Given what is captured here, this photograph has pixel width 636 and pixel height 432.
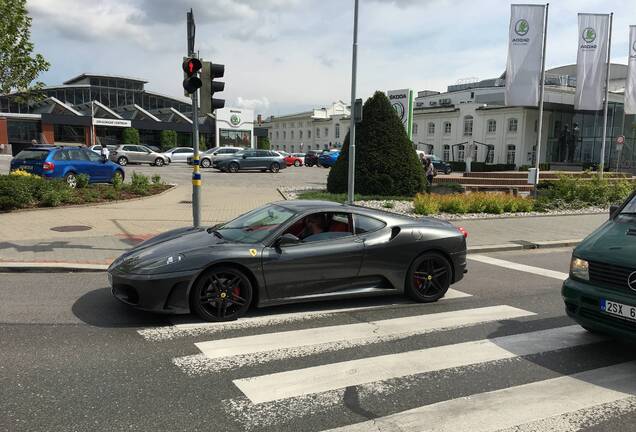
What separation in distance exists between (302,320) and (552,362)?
2591 millimetres

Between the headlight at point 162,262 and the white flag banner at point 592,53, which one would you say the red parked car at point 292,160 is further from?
the headlight at point 162,262

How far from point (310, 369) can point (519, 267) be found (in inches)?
246

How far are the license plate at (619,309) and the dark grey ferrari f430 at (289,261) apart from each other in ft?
7.73

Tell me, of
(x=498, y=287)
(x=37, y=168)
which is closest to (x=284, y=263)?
(x=498, y=287)

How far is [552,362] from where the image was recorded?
4.66 m

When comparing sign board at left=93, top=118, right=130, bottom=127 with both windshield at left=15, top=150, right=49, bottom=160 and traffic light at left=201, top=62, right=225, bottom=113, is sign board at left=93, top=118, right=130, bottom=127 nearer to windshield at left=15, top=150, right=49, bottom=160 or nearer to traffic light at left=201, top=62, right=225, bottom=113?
windshield at left=15, top=150, right=49, bottom=160

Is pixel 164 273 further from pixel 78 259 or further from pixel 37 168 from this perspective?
pixel 37 168

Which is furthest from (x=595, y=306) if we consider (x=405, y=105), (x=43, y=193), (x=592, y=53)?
(x=592, y=53)

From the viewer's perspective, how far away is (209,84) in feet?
31.2

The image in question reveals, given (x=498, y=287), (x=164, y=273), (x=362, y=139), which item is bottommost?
(x=498, y=287)

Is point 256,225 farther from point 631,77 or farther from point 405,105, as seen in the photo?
point 631,77

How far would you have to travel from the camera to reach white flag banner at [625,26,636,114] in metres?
25.9

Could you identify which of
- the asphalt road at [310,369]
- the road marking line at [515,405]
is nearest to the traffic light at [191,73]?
the asphalt road at [310,369]

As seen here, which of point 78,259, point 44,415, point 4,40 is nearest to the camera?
point 44,415
